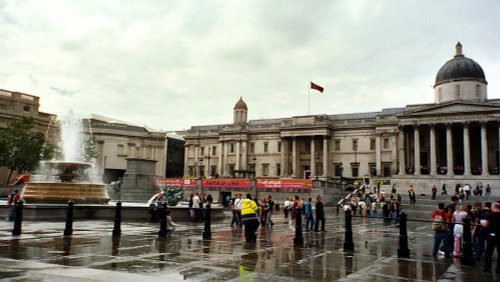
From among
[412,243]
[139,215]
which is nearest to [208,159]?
[139,215]

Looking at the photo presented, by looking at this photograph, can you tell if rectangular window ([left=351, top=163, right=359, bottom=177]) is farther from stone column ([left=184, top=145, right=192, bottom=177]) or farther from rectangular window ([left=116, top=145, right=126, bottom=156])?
rectangular window ([left=116, top=145, right=126, bottom=156])

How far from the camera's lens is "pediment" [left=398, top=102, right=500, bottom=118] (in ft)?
181

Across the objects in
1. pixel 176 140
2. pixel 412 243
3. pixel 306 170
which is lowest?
pixel 412 243

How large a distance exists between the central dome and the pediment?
694 centimetres

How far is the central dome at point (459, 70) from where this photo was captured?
61781 mm

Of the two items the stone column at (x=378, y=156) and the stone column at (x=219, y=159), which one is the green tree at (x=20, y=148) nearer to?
the stone column at (x=219, y=159)

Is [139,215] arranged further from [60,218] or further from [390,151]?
[390,151]

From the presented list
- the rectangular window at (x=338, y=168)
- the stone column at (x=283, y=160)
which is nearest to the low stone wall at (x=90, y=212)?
→ the rectangular window at (x=338, y=168)

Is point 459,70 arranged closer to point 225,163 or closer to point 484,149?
point 484,149

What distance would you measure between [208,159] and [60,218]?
62757mm

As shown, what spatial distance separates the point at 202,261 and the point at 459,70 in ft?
208

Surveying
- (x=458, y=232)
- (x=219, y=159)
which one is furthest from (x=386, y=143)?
(x=458, y=232)

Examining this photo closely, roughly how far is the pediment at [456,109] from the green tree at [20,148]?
5138 centimetres

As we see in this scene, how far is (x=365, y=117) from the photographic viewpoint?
246 feet
